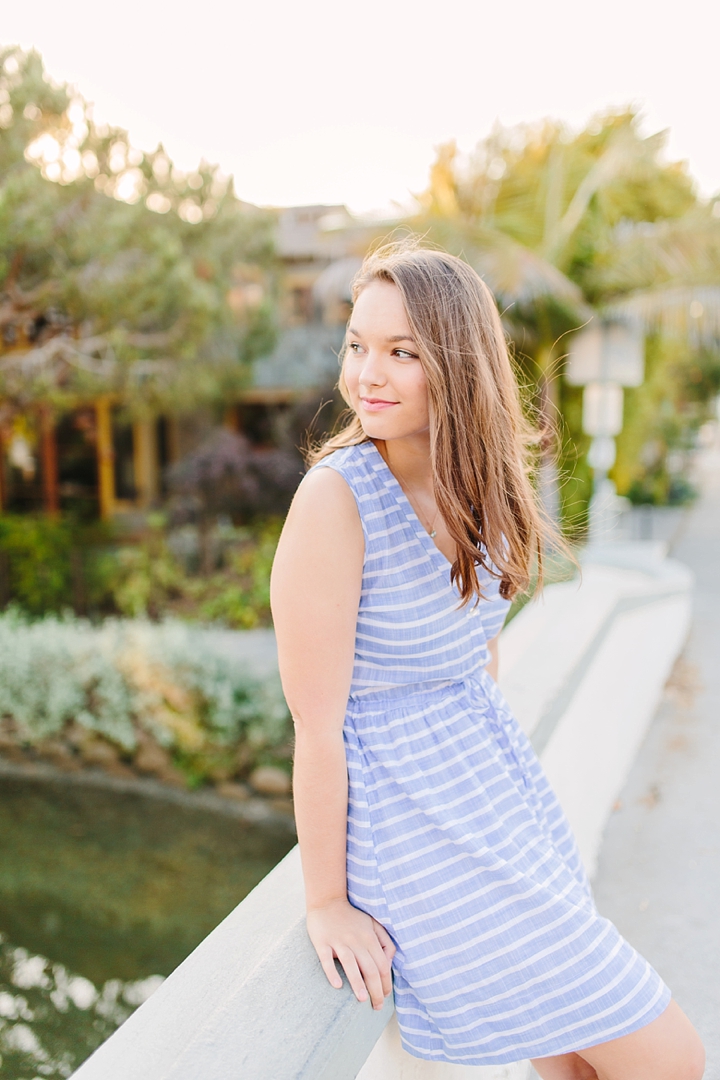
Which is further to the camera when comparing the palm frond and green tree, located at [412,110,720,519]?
green tree, located at [412,110,720,519]

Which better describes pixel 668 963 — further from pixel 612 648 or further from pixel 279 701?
pixel 279 701

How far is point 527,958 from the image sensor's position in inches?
46.4

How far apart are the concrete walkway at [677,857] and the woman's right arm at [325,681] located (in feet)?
3.63

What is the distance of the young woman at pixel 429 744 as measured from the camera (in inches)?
46.0

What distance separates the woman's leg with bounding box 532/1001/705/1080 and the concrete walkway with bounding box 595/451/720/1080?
767 millimetres

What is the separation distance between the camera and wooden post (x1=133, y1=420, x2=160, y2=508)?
588 inches

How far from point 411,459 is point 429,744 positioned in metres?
0.46

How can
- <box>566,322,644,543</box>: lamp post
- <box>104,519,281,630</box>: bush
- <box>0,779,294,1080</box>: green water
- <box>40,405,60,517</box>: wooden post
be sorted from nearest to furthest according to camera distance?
<box>0,779,294,1080</box>: green water, <box>566,322,644,543</box>: lamp post, <box>104,519,281,630</box>: bush, <box>40,405,60,517</box>: wooden post

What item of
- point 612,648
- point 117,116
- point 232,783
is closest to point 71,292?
point 117,116

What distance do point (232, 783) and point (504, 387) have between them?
643 centimetres

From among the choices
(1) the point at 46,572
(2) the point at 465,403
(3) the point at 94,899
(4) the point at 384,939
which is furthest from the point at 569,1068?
(1) the point at 46,572

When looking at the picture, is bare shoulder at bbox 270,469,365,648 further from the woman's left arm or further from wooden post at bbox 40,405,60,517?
wooden post at bbox 40,405,60,517

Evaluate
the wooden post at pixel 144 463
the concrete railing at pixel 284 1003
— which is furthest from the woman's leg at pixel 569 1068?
the wooden post at pixel 144 463

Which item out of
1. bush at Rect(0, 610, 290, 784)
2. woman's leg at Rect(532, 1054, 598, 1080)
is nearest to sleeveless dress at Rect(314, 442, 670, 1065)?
woman's leg at Rect(532, 1054, 598, 1080)
